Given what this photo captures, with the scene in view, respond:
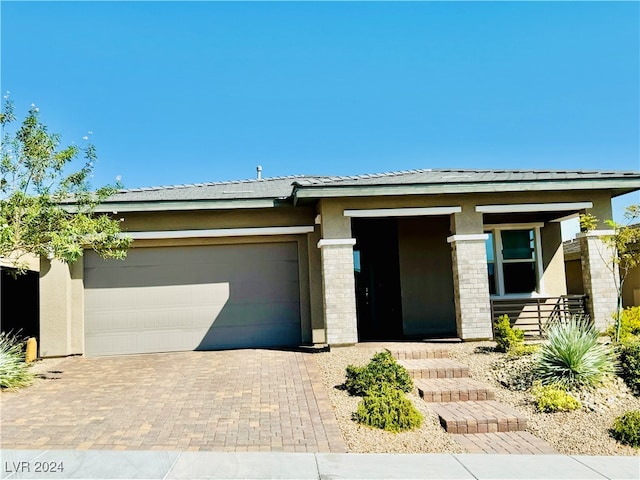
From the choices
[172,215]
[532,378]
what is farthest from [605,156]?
[172,215]

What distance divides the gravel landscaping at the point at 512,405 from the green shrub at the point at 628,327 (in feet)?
7.14

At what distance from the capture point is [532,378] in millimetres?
8281

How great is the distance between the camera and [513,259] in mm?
13758

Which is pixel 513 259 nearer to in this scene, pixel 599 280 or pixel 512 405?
pixel 599 280

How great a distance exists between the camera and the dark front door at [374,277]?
14.1 metres

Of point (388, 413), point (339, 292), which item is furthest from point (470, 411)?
point (339, 292)

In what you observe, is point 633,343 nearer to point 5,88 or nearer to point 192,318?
point 192,318

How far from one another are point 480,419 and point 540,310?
6.09 meters

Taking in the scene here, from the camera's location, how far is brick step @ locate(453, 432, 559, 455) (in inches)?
237

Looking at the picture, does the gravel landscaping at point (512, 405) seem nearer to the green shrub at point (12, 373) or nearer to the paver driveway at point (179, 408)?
the paver driveway at point (179, 408)

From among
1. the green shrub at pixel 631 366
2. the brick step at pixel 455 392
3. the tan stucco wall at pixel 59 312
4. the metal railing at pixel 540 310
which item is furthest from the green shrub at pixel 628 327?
the tan stucco wall at pixel 59 312

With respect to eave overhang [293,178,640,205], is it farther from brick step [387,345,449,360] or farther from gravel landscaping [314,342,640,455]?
gravel landscaping [314,342,640,455]

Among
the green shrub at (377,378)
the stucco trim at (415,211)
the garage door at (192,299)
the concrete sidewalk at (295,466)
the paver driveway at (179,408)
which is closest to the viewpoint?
the concrete sidewalk at (295,466)

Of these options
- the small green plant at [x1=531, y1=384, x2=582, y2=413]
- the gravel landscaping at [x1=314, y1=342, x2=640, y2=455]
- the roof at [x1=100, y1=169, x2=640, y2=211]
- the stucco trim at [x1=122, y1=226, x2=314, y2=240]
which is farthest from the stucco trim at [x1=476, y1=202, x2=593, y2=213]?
the small green plant at [x1=531, y1=384, x2=582, y2=413]
